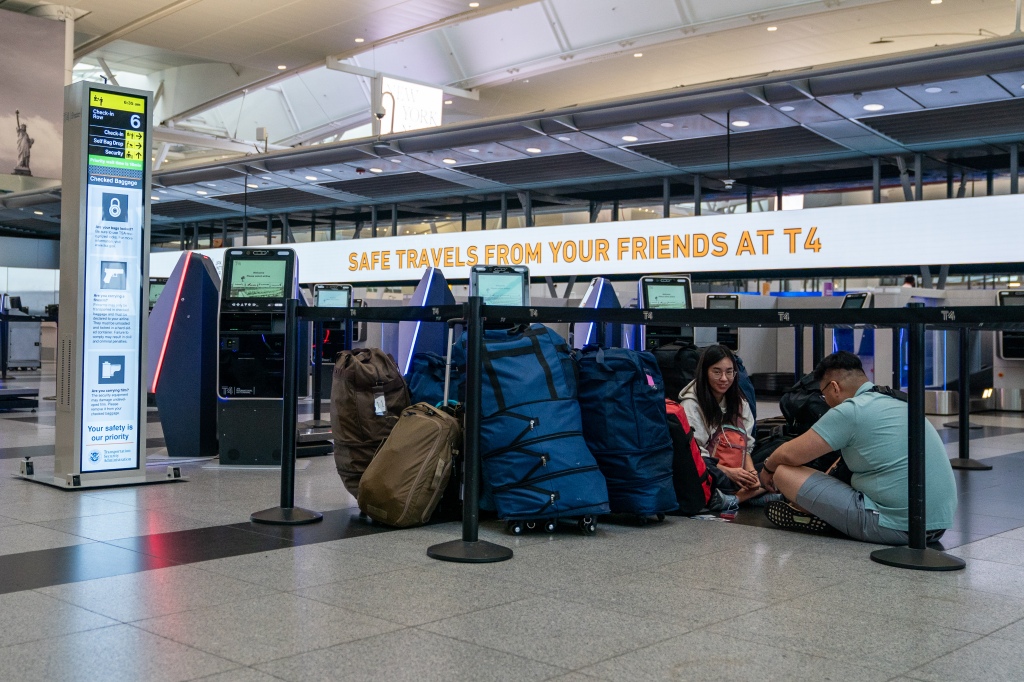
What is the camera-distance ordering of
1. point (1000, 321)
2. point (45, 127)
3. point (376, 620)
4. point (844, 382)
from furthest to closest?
point (45, 127), point (844, 382), point (1000, 321), point (376, 620)

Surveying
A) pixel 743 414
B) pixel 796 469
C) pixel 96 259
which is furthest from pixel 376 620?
pixel 96 259

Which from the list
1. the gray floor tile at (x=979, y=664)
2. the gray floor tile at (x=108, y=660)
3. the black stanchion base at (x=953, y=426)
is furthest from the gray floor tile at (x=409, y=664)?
the black stanchion base at (x=953, y=426)

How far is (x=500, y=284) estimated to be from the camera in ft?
26.0

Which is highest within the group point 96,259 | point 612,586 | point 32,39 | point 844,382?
point 32,39

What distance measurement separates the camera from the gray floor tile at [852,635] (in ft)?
8.91

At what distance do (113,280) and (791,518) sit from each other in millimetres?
3972

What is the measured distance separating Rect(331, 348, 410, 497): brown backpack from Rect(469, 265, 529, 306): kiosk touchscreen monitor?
284cm

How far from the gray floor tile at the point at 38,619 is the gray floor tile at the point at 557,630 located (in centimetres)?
101

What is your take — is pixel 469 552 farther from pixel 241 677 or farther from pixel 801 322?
pixel 801 322

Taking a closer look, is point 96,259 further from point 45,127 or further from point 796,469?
point 45,127

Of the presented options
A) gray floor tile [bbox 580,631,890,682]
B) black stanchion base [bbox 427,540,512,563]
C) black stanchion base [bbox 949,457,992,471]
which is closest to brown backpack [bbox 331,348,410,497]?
black stanchion base [bbox 427,540,512,563]

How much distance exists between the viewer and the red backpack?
192 inches

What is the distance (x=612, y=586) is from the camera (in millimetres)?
3496

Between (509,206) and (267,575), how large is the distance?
45.5 ft
